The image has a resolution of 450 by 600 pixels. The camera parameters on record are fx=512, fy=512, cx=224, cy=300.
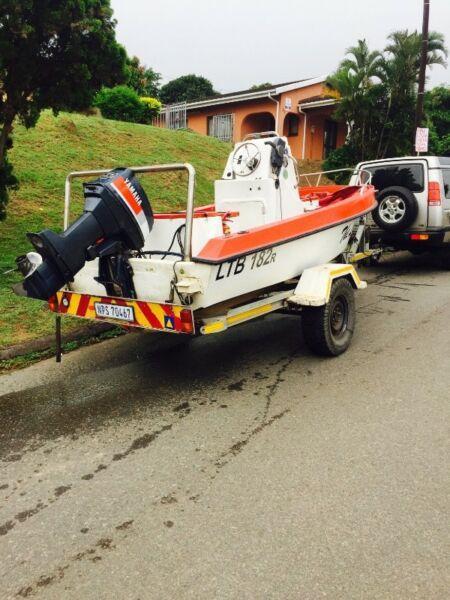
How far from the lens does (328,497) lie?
2869 mm

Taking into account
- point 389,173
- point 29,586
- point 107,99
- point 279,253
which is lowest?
point 29,586

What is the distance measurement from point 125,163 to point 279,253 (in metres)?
9.72

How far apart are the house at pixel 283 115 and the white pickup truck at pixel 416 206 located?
50.0ft

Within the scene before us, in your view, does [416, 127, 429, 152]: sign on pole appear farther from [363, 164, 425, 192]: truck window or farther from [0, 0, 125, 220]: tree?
[0, 0, 125, 220]: tree

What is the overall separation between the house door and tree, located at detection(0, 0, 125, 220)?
64.2 ft

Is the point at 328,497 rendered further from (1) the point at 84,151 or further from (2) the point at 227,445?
(1) the point at 84,151

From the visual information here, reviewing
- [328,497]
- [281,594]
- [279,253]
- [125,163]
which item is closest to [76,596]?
[281,594]

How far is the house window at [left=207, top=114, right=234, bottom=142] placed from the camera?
2547 centimetres

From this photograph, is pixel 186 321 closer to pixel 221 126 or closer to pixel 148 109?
pixel 148 109

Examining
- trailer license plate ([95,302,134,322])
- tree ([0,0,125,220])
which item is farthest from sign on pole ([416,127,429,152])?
trailer license plate ([95,302,134,322])

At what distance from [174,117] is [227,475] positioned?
26.2 metres

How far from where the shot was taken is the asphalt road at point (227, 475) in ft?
7.73

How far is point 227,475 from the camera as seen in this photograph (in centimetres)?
310

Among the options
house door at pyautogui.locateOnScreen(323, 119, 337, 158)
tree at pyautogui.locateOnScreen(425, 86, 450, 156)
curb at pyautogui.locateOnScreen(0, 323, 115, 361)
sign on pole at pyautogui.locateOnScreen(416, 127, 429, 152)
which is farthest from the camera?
house door at pyautogui.locateOnScreen(323, 119, 337, 158)
